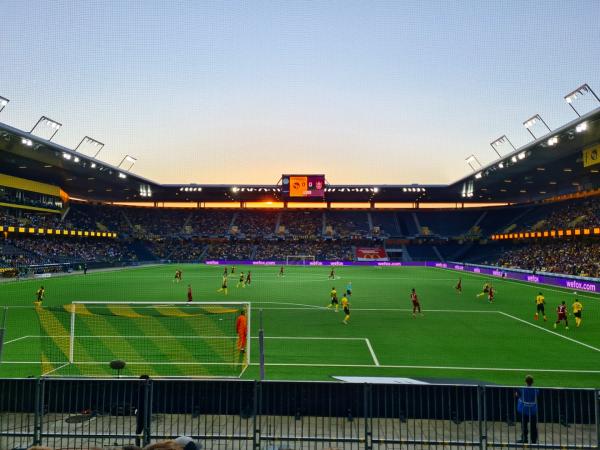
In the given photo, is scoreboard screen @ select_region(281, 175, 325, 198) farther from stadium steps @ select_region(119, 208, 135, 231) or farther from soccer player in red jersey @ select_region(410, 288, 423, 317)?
soccer player in red jersey @ select_region(410, 288, 423, 317)

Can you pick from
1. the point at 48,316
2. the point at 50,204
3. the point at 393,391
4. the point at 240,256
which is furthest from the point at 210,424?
the point at 240,256

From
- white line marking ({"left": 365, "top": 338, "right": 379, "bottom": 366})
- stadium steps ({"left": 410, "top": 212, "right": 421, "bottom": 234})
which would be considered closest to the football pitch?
white line marking ({"left": 365, "top": 338, "right": 379, "bottom": 366})

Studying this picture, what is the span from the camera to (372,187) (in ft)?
279

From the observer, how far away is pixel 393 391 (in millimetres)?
8680

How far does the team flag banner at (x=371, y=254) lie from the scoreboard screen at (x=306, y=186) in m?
20.4

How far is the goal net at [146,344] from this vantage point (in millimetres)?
13617

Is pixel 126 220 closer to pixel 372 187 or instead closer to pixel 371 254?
pixel 372 187

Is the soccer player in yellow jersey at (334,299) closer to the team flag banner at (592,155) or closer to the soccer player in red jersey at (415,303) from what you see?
the soccer player in red jersey at (415,303)

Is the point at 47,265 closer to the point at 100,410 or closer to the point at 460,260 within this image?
the point at 100,410

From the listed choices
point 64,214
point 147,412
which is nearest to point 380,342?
point 147,412

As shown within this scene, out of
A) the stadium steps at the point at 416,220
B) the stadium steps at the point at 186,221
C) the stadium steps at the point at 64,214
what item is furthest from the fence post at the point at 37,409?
the stadium steps at the point at 416,220

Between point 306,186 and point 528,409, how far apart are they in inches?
2883

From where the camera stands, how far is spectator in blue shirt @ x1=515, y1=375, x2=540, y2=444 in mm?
7902

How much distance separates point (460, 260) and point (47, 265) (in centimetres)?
7581
